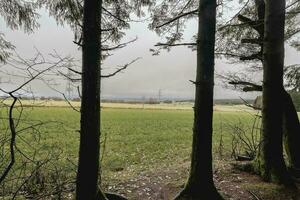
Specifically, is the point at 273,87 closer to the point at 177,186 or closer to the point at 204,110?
the point at 204,110

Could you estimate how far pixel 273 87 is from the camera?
17.8 feet

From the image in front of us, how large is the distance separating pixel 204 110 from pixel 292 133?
2.73 meters

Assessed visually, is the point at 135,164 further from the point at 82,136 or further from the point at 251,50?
the point at 82,136

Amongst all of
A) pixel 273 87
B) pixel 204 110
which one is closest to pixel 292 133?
pixel 273 87

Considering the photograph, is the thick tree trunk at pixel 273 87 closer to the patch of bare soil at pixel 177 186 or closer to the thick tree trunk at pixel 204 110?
the patch of bare soil at pixel 177 186

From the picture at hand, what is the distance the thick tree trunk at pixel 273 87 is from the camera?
540 cm

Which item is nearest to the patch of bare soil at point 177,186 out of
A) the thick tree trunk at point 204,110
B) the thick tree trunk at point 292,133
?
the thick tree trunk at point 204,110

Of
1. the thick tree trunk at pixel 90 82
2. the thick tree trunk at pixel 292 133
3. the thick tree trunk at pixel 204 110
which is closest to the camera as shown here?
the thick tree trunk at pixel 90 82

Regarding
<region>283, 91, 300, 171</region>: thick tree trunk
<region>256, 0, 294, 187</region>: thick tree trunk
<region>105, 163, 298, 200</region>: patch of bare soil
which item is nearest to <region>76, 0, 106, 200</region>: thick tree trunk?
<region>105, 163, 298, 200</region>: patch of bare soil

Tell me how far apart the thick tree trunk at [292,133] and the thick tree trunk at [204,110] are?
2.39 m

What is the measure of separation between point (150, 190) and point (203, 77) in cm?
228

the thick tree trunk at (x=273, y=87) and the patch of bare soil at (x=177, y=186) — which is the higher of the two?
the thick tree trunk at (x=273, y=87)

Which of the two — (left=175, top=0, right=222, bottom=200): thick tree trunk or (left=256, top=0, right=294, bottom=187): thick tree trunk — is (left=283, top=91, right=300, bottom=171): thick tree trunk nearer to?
(left=256, top=0, right=294, bottom=187): thick tree trunk

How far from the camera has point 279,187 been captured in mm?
5086
